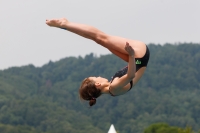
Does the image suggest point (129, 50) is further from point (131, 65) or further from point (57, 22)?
point (57, 22)

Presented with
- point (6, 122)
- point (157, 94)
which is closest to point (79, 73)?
point (157, 94)

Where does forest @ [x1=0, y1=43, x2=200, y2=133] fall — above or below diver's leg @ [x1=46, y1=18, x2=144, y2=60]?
above

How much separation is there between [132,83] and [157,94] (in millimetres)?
139364

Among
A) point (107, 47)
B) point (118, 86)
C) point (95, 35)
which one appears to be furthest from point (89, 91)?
point (95, 35)

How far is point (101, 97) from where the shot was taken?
Result: 481 feet

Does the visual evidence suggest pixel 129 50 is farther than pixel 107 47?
No

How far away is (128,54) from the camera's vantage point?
1256cm

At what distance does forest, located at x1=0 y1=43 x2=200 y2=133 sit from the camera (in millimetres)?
122562

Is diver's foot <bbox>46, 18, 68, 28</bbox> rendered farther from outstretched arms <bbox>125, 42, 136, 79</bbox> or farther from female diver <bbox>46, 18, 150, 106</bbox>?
outstretched arms <bbox>125, 42, 136, 79</bbox>

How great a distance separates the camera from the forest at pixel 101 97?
122562 millimetres

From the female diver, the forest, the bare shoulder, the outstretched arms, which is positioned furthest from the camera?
the forest

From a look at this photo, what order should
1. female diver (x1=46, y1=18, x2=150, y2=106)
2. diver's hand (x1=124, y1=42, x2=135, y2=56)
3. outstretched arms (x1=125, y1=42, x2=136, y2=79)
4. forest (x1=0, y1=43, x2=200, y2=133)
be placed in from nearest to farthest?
diver's hand (x1=124, y1=42, x2=135, y2=56) → outstretched arms (x1=125, y1=42, x2=136, y2=79) → female diver (x1=46, y1=18, x2=150, y2=106) → forest (x1=0, y1=43, x2=200, y2=133)

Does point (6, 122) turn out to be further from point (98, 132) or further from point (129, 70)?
point (129, 70)

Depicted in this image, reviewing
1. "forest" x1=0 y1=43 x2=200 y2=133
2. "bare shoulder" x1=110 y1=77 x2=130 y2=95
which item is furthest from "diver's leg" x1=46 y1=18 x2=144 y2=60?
"forest" x1=0 y1=43 x2=200 y2=133
